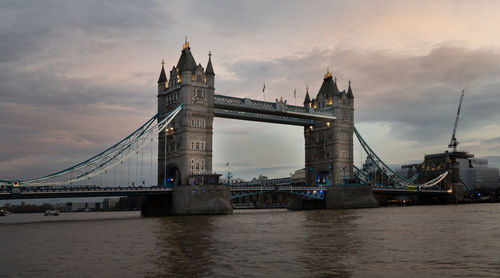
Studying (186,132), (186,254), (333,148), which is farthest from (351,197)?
(186,254)

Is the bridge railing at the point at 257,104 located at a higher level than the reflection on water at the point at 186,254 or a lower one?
higher

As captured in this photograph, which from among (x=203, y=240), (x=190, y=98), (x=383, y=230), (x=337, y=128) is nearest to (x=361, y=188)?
(x=337, y=128)

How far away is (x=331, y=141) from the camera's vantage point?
112m

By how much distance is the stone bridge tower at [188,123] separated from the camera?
287ft

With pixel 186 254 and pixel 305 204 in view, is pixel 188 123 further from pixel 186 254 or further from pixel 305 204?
pixel 186 254

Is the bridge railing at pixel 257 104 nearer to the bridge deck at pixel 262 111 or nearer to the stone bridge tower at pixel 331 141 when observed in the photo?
the bridge deck at pixel 262 111

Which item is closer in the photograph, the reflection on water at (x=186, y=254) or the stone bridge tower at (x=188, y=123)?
the reflection on water at (x=186, y=254)

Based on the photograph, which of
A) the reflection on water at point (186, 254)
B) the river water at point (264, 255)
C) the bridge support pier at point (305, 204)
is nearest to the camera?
the river water at point (264, 255)

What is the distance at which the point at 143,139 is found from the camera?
8512cm

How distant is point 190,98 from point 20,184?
Answer: 31.0 metres

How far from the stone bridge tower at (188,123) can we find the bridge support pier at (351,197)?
30.2m

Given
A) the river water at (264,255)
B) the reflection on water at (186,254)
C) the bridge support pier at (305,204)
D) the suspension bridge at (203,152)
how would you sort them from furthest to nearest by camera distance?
the bridge support pier at (305,204)
the suspension bridge at (203,152)
the reflection on water at (186,254)
the river water at (264,255)

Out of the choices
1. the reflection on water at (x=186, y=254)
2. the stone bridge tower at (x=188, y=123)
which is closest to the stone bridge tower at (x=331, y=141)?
the stone bridge tower at (x=188, y=123)

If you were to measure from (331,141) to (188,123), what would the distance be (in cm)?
3761
